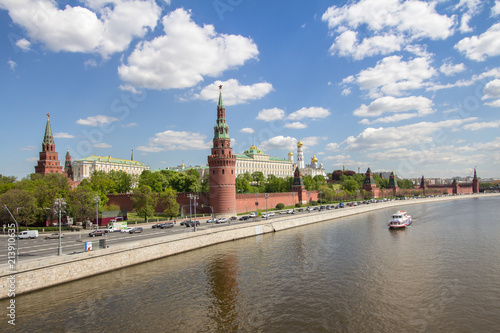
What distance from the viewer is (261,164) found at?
154625 mm

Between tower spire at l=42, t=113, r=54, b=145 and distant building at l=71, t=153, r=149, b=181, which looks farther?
distant building at l=71, t=153, r=149, b=181

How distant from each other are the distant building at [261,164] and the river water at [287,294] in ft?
371

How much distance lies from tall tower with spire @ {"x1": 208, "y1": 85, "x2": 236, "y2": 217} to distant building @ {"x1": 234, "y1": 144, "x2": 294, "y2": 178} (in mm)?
85019

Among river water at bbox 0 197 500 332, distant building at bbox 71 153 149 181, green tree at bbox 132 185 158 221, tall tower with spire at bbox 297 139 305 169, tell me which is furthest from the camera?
tall tower with spire at bbox 297 139 305 169

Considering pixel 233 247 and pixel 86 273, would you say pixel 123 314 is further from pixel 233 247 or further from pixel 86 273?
pixel 233 247

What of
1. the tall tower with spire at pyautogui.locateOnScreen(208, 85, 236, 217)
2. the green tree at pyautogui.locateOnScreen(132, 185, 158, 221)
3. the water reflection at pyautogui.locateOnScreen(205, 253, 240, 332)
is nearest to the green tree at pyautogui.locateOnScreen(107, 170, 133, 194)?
the green tree at pyautogui.locateOnScreen(132, 185, 158, 221)

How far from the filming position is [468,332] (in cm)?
1543

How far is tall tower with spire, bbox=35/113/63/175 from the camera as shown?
7631 centimetres

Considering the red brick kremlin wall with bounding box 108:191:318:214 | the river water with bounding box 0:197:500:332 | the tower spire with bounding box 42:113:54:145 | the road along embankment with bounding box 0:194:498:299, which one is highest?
the tower spire with bounding box 42:113:54:145

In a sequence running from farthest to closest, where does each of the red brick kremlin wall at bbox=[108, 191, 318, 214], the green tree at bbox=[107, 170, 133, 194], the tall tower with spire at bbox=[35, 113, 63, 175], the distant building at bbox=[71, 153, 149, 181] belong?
the distant building at bbox=[71, 153, 149, 181], the green tree at bbox=[107, 170, 133, 194], the tall tower with spire at bbox=[35, 113, 63, 175], the red brick kremlin wall at bbox=[108, 191, 318, 214]

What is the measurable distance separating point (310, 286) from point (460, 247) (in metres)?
20.4

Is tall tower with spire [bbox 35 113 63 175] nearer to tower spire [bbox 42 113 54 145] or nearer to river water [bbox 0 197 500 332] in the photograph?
tower spire [bbox 42 113 54 145]

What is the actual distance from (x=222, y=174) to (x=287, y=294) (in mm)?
36472

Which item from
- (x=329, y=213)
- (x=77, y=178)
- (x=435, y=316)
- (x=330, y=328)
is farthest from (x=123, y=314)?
(x=77, y=178)
